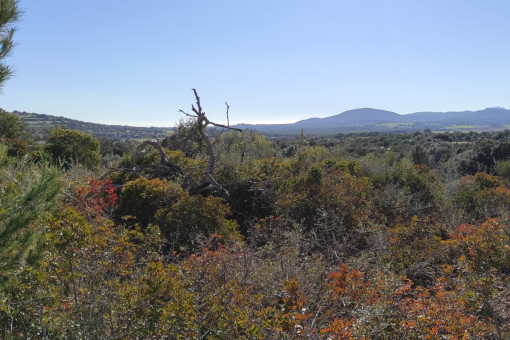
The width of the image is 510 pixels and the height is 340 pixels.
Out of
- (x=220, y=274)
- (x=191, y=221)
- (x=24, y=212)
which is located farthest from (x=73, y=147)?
(x=220, y=274)

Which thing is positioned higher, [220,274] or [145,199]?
[145,199]

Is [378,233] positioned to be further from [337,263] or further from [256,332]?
[256,332]

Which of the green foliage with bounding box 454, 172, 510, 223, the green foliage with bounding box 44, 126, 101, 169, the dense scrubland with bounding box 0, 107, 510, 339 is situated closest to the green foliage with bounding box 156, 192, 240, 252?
the dense scrubland with bounding box 0, 107, 510, 339

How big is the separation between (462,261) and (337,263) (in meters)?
1.82

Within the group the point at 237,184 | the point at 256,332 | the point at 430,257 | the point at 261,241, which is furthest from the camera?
the point at 237,184

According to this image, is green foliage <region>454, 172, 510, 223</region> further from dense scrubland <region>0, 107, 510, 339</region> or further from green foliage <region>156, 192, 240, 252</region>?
green foliage <region>156, 192, 240, 252</region>

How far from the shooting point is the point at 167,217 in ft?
21.4

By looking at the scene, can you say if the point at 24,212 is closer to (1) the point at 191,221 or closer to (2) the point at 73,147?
(1) the point at 191,221

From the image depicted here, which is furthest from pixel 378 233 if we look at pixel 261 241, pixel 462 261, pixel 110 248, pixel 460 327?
pixel 110 248

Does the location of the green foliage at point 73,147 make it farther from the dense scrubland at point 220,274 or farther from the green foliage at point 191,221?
the green foliage at point 191,221

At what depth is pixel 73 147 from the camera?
1822cm

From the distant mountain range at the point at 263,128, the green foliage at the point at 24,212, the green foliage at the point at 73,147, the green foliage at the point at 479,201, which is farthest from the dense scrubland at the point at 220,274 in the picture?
the green foliage at the point at 73,147

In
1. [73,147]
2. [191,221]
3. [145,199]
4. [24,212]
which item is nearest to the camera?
[24,212]

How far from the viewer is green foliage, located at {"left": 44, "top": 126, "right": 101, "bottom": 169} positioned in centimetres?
1786
